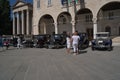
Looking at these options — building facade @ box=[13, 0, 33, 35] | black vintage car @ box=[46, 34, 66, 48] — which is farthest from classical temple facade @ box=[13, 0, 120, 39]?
black vintage car @ box=[46, 34, 66, 48]

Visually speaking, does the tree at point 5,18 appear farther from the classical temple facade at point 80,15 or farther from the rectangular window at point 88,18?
the rectangular window at point 88,18

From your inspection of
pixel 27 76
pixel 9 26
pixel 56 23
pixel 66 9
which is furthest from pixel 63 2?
pixel 9 26

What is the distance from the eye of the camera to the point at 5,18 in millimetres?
58781

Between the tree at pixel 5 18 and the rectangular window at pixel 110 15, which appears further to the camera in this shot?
the tree at pixel 5 18

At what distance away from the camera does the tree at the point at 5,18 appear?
57.6 meters

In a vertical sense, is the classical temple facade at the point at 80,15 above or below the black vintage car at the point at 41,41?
above

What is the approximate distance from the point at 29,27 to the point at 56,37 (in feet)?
89.6

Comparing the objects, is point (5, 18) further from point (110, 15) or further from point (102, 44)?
point (102, 44)

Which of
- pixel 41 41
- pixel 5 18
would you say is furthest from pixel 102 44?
pixel 5 18

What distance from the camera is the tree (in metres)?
57.6

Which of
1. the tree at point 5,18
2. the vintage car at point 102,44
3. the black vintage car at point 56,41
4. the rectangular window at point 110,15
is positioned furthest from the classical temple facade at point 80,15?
the tree at point 5,18

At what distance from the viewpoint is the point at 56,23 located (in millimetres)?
34656

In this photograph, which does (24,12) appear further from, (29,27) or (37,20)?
(37,20)

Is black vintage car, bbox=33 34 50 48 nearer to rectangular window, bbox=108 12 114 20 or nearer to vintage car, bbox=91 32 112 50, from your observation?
vintage car, bbox=91 32 112 50
